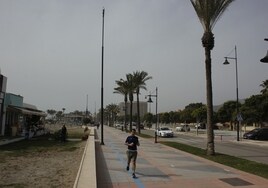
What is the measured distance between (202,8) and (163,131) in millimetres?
29779

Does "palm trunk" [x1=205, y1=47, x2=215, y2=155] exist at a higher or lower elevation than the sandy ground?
higher

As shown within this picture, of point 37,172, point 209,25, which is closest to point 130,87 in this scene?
point 209,25

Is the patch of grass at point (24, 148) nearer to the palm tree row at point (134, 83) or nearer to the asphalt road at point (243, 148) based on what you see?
the asphalt road at point (243, 148)

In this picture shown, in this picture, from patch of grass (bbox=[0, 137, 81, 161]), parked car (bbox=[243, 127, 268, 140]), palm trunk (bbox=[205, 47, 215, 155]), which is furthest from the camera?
parked car (bbox=[243, 127, 268, 140])

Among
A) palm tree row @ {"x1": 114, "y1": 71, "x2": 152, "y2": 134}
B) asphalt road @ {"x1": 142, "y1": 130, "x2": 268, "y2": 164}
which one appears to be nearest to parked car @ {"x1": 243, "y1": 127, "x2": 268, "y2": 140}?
asphalt road @ {"x1": 142, "y1": 130, "x2": 268, "y2": 164}

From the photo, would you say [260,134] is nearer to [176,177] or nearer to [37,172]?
[176,177]

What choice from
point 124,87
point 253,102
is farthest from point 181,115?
point 124,87

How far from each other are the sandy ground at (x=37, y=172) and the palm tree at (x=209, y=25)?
8.04m

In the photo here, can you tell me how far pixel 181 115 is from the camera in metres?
127

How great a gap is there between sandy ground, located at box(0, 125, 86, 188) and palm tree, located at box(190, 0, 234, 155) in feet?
26.4

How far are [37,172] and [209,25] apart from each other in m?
13.4

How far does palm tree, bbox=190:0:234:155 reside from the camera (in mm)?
21141


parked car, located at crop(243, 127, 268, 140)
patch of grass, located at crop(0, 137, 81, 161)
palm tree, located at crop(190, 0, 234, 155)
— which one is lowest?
patch of grass, located at crop(0, 137, 81, 161)

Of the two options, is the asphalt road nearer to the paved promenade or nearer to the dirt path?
the paved promenade
